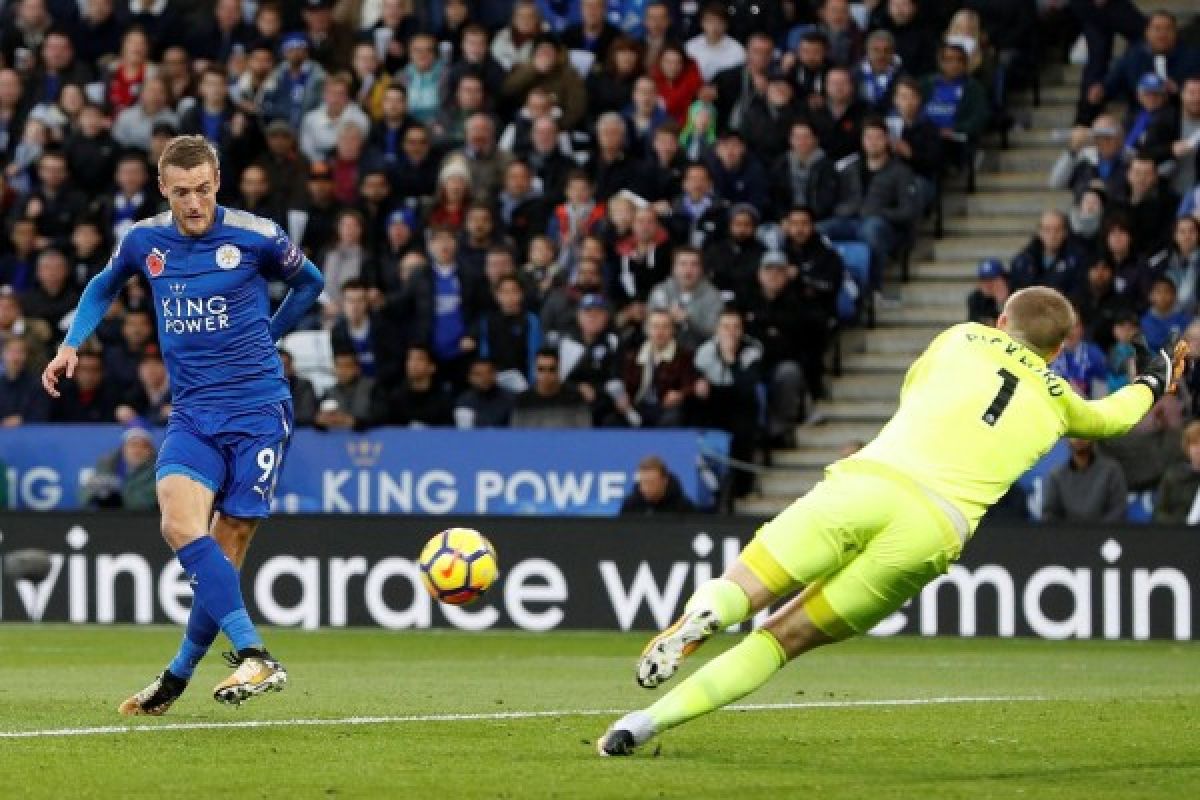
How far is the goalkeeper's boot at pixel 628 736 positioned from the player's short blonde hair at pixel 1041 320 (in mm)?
1984

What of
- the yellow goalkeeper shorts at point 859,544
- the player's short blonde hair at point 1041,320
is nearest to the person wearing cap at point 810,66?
the player's short blonde hair at point 1041,320

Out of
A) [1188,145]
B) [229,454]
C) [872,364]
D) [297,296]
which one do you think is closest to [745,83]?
[872,364]

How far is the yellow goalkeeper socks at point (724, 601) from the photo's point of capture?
29.2 ft

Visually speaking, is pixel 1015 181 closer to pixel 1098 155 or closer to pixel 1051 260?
pixel 1098 155

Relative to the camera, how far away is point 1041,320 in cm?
956

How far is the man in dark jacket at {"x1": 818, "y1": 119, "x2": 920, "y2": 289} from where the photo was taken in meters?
22.4

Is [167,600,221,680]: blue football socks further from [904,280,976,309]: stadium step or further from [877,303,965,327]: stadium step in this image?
[904,280,976,309]: stadium step

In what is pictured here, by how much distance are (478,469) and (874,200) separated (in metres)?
4.34

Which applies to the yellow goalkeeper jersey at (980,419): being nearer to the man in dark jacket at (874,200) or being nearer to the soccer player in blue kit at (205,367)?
the soccer player in blue kit at (205,367)

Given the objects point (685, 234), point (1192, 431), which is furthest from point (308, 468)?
point (1192, 431)

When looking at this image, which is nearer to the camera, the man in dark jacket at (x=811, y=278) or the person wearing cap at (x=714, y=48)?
the man in dark jacket at (x=811, y=278)

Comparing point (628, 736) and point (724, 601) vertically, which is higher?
point (724, 601)

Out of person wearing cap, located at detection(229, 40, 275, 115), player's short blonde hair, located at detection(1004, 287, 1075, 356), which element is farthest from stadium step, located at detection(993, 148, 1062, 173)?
player's short blonde hair, located at detection(1004, 287, 1075, 356)

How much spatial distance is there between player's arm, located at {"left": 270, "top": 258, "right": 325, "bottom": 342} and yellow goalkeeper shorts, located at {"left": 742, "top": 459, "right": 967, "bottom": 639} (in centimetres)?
306
